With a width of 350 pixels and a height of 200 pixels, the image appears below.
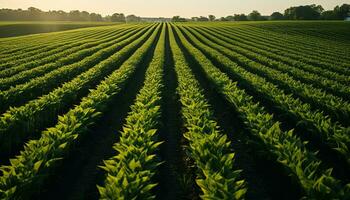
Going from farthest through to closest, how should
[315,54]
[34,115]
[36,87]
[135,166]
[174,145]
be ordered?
1. [315,54]
2. [36,87]
3. [34,115]
4. [174,145]
5. [135,166]

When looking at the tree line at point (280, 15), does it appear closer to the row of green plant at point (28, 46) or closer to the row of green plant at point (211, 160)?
the row of green plant at point (28, 46)

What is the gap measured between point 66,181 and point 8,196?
1.89 m

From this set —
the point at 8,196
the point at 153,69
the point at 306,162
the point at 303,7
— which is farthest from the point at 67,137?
the point at 303,7

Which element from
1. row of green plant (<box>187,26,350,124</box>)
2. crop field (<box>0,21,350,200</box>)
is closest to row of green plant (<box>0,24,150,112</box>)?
crop field (<box>0,21,350,200</box>)

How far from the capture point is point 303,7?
12019 centimetres

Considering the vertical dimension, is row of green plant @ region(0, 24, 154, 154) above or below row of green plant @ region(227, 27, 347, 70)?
above

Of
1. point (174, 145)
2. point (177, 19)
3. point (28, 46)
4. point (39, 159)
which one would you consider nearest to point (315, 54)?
point (174, 145)

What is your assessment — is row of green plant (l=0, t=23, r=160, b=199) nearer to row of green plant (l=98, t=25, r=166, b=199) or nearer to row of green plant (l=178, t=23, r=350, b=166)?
row of green plant (l=98, t=25, r=166, b=199)

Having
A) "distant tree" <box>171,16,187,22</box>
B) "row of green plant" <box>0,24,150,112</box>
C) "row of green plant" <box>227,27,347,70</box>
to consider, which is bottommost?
"distant tree" <box>171,16,187,22</box>

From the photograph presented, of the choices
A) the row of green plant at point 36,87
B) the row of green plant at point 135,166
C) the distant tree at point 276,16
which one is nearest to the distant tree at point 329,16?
the distant tree at point 276,16

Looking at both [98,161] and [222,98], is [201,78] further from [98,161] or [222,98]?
[98,161]

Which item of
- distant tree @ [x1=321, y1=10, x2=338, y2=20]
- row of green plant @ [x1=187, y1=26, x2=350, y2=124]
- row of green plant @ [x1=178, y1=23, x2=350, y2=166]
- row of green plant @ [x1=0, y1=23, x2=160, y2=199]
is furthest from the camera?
distant tree @ [x1=321, y1=10, x2=338, y2=20]

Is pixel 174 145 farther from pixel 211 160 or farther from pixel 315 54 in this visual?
pixel 315 54

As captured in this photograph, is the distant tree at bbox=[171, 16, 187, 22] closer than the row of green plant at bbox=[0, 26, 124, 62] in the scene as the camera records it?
No
